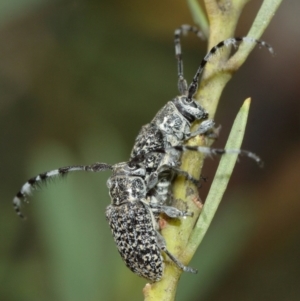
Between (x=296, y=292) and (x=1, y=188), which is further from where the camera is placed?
(x=1, y=188)

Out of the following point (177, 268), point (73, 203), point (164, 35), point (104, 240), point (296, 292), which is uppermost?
point (164, 35)

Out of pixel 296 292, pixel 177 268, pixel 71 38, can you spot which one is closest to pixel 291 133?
pixel 296 292

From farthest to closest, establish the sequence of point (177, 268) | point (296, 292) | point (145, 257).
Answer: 1. point (296, 292)
2. point (145, 257)
3. point (177, 268)

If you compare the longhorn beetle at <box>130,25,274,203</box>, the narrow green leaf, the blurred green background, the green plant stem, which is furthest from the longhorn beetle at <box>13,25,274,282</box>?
the blurred green background

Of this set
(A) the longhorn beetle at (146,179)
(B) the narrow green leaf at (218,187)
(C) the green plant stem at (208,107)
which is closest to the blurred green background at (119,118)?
(A) the longhorn beetle at (146,179)

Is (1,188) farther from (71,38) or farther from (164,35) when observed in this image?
(164,35)

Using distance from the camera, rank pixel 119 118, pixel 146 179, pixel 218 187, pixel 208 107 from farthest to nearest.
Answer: pixel 119 118 → pixel 146 179 → pixel 208 107 → pixel 218 187

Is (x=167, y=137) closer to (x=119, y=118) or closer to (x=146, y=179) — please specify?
(x=146, y=179)

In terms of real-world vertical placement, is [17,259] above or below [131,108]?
A: below

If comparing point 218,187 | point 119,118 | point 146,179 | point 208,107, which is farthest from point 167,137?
point 119,118

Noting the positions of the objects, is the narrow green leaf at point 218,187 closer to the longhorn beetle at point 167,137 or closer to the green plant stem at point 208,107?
the green plant stem at point 208,107
